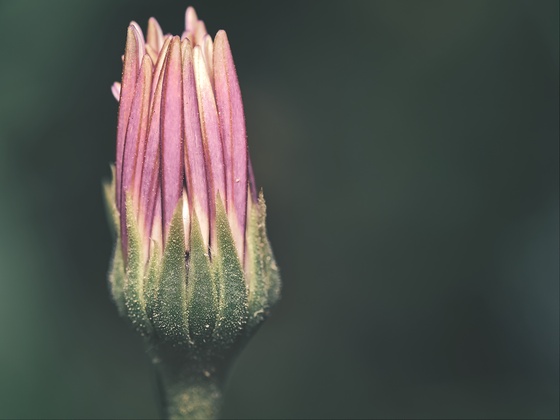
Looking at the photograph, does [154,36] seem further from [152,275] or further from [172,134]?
[152,275]

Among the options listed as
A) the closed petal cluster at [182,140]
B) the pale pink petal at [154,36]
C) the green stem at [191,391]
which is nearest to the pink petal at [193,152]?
the closed petal cluster at [182,140]

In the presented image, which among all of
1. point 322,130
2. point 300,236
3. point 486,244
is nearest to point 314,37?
point 322,130

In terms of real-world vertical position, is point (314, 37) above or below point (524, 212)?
above

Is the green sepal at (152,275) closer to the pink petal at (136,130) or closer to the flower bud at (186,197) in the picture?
the flower bud at (186,197)

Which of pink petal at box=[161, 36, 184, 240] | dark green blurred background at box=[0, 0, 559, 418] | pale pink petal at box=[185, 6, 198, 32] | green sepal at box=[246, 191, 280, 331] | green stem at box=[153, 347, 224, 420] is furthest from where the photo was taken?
dark green blurred background at box=[0, 0, 559, 418]

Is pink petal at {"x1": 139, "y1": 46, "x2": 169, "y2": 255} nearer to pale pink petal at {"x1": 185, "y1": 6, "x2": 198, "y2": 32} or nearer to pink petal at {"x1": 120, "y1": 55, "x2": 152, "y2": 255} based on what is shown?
pink petal at {"x1": 120, "y1": 55, "x2": 152, "y2": 255}

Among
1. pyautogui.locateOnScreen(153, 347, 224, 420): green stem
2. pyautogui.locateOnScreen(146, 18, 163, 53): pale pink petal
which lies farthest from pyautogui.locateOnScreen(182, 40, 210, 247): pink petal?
pyautogui.locateOnScreen(153, 347, 224, 420): green stem

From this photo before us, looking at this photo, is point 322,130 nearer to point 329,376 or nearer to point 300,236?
point 300,236
